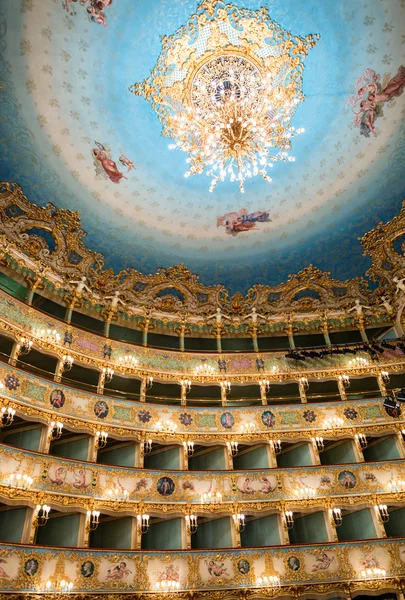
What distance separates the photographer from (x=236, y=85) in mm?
18062

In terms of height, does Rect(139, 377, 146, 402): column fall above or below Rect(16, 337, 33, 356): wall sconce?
below

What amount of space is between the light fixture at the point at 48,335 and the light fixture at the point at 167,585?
8989 mm

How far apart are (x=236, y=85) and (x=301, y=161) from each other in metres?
4.30

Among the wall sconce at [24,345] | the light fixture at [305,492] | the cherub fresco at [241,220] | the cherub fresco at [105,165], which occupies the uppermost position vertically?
the cherub fresco at [105,165]

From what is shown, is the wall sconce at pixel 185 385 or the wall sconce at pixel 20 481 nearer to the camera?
the wall sconce at pixel 20 481

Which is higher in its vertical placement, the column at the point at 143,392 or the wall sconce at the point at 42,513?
the column at the point at 143,392

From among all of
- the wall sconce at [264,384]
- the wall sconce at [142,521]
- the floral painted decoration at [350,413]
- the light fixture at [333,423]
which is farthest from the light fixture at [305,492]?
the wall sconce at [142,521]

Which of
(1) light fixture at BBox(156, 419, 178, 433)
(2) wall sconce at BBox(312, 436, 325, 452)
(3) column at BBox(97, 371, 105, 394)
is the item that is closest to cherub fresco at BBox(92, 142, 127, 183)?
(3) column at BBox(97, 371, 105, 394)

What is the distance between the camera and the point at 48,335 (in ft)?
57.7

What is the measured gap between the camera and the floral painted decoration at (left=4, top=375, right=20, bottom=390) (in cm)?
1502

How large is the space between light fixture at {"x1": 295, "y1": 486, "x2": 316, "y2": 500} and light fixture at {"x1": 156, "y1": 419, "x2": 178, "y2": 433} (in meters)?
4.99

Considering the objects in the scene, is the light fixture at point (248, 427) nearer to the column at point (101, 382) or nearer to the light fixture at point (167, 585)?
the column at point (101, 382)

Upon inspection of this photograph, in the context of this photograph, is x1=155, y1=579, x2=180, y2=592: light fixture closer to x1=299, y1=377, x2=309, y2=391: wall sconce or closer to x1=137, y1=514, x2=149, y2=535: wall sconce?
x1=137, y1=514, x2=149, y2=535: wall sconce

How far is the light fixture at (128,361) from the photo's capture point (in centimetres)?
1903
